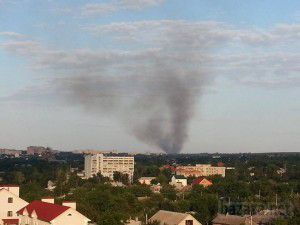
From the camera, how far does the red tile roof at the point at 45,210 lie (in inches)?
942

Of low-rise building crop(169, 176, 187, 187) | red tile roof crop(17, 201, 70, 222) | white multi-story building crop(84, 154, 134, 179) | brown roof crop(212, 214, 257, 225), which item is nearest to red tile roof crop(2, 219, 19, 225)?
red tile roof crop(17, 201, 70, 222)

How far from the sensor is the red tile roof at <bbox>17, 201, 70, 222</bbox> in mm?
23922

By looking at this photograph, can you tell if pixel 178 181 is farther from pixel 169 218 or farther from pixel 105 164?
pixel 169 218

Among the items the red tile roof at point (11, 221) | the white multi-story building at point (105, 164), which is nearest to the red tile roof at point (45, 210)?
the red tile roof at point (11, 221)

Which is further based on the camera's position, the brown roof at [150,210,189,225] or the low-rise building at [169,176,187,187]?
the low-rise building at [169,176,187,187]

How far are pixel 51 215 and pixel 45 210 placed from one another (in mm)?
1124

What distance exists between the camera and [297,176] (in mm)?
75312

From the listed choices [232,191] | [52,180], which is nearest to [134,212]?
[232,191]

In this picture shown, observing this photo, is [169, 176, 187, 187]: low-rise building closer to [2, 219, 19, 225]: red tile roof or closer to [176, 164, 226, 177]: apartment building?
[176, 164, 226, 177]: apartment building

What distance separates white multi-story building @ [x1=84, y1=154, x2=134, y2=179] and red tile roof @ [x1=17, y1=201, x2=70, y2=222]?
261 ft

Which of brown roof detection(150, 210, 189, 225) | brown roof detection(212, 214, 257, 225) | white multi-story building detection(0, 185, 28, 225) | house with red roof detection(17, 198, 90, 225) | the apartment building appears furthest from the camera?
the apartment building

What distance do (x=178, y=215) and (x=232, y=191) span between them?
938 inches

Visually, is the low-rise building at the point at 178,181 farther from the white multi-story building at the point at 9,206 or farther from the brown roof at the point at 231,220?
the white multi-story building at the point at 9,206

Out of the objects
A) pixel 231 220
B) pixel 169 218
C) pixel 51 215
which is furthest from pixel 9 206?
pixel 231 220
